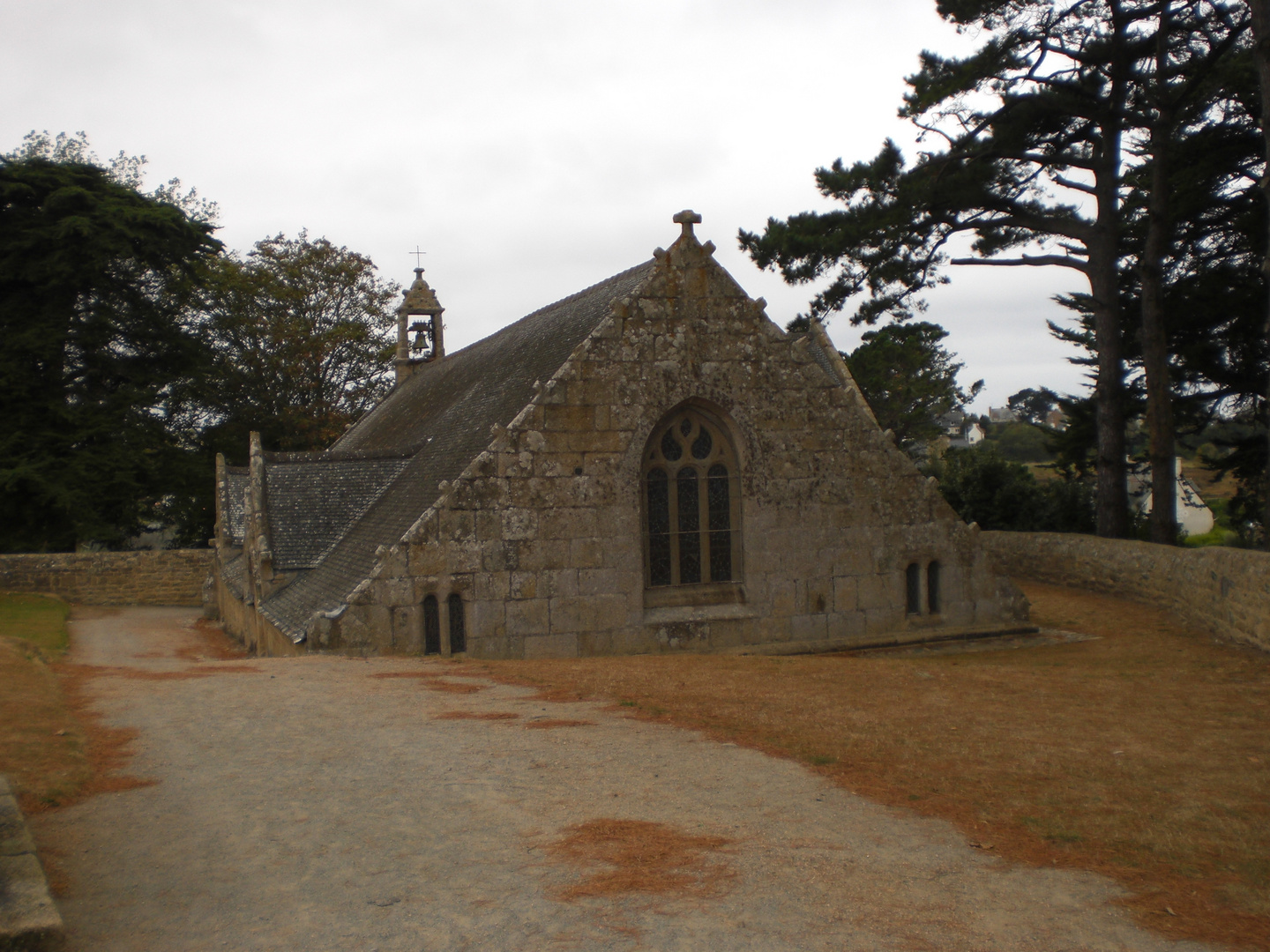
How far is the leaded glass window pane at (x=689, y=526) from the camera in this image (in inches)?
565

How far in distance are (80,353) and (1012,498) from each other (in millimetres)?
32004

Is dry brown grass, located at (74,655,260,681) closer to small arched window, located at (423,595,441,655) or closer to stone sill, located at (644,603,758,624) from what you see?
small arched window, located at (423,595,441,655)

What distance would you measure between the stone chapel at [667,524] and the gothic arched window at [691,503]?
0.03 m

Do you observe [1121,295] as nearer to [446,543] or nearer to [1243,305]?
[1243,305]

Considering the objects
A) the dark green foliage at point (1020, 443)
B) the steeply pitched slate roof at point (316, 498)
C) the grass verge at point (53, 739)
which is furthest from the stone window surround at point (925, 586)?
the dark green foliage at point (1020, 443)

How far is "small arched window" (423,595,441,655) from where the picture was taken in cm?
1269

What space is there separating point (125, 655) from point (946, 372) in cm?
3657

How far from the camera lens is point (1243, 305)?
22.3 meters

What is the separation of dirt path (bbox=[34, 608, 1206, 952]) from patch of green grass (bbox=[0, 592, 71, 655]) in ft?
44.8

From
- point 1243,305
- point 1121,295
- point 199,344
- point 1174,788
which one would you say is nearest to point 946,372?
point 1121,295

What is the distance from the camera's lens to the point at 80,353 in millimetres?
35125

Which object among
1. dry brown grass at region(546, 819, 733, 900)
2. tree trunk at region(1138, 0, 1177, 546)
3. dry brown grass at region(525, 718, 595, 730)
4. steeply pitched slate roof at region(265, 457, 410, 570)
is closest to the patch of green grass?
steeply pitched slate roof at region(265, 457, 410, 570)

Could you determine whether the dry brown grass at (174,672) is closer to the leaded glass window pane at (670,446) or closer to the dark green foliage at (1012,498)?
the leaded glass window pane at (670,446)

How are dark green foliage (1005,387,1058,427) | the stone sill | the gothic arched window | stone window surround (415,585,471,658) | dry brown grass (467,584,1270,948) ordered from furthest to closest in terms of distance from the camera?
dark green foliage (1005,387,1058,427)
the gothic arched window
the stone sill
stone window surround (415,585,471,658)
dry brown grass (467,584,1270,948)
